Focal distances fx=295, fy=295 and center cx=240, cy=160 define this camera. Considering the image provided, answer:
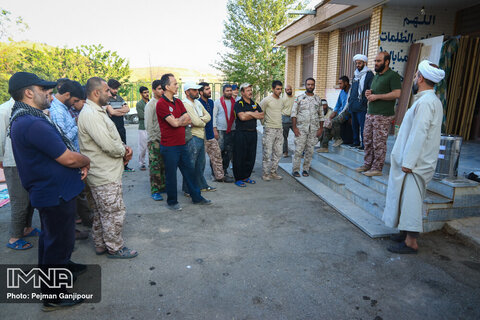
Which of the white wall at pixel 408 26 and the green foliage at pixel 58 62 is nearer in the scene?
the white wall at pixel 408 26

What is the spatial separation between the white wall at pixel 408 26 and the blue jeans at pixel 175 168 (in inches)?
253

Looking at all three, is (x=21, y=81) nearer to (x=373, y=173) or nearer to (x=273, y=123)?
(x=273, y=123)

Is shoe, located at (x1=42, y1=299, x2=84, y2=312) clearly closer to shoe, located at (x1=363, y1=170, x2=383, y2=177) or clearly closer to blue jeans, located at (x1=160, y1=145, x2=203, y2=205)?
blue jeans, located at (x1=160, y1=145, x2=203, y2=205)

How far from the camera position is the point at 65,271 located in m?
2.70

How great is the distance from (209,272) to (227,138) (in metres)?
3.77

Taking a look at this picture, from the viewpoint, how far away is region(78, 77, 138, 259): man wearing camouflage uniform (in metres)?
3.06

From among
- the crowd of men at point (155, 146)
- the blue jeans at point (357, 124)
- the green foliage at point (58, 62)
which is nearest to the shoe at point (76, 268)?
the crowd of men at point (155, 146)

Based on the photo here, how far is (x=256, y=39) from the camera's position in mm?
22531

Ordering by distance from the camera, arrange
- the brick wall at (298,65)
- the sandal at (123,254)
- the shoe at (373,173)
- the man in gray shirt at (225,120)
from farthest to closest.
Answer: the brick wall at (298,65)
the man in gray shirt at (225,120)
the shoe at (373,173)
the sandal at (123,254)

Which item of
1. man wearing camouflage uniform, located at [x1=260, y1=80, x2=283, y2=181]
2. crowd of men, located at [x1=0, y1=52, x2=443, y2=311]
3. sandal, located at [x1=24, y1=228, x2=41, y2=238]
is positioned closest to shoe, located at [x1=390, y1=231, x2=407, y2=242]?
crowd of men, located at [x1=0, y1=52, x2=443, y2=311]

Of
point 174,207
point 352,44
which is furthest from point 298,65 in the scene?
point 174,207

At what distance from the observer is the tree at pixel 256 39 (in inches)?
861

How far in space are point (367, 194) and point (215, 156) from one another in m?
3.02

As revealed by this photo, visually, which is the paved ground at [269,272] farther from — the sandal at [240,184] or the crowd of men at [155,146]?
the sandal at [240,184]
